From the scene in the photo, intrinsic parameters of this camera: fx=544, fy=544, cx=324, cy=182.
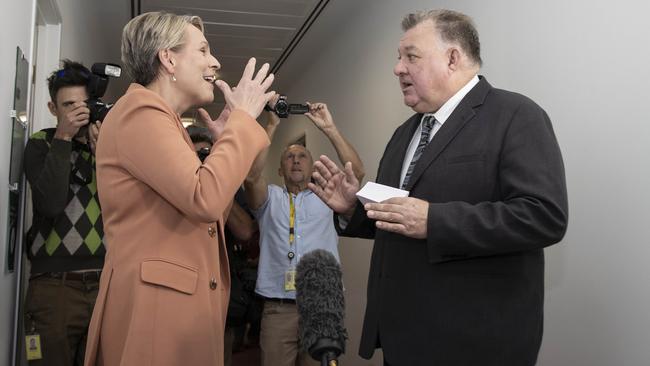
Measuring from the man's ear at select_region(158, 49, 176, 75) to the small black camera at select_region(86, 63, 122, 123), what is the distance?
0.78 m

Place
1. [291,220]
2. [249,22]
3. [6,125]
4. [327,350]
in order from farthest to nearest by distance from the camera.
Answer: [249,22]
[291,220]
[6,125]
[327,350]

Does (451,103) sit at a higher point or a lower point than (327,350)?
higher

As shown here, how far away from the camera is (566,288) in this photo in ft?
7.06

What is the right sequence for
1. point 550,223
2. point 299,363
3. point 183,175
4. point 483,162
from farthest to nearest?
point 299,363 → point 483,162 → point 550,223 → point 183,175

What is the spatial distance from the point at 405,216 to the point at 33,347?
5.17ft

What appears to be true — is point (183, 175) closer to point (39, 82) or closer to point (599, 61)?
point (599, 61)

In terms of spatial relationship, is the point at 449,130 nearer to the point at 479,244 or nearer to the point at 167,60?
the point at 479,244

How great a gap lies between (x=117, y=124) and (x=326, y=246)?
1.98 metres

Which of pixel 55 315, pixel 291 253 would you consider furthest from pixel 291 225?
pixel 55 315

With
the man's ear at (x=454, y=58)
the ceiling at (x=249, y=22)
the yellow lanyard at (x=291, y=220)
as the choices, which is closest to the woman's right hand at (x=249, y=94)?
the man's ear at (x=454, y=58)

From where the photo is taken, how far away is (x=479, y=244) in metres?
1.30

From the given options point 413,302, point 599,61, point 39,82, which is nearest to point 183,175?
point 413,302

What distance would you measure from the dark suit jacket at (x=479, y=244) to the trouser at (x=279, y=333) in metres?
1.44

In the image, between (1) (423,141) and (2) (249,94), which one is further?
(1) (423,141)
